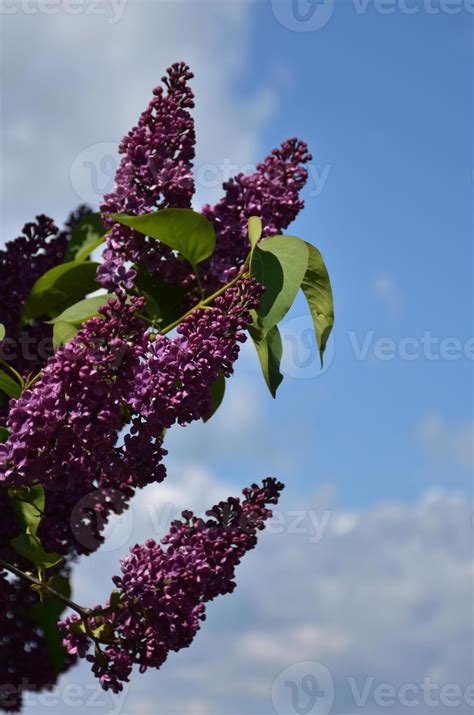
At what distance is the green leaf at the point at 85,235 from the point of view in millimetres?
3461

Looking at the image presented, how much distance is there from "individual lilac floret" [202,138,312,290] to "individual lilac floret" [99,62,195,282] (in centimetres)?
15

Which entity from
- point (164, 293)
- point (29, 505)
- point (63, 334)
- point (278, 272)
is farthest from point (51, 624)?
point (278, 272)

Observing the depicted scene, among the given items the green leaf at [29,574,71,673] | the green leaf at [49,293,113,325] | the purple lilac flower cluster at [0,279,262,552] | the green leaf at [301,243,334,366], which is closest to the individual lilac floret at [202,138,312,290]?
the green leaf at [301,243,334,366]

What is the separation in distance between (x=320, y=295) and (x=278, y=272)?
10.7 inches

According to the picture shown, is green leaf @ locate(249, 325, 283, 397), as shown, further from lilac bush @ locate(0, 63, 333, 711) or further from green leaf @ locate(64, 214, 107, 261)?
green leaf @ locate(64, 214, 107, 261)

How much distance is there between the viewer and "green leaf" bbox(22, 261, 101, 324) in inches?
120

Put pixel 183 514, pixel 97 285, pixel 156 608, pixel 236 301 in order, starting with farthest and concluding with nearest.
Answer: pixel 97 285 → pixel 183 514 → pixel 156 608 → pixel 236 301

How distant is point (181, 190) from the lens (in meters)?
2.81

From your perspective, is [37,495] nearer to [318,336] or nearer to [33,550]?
[33,550]

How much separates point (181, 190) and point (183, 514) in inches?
39.4

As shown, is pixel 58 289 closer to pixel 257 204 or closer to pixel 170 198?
pixel 170 198

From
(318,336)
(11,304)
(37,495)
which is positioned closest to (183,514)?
(37,495)

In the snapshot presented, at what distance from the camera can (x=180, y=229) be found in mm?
2650

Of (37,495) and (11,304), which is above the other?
(11,304)
